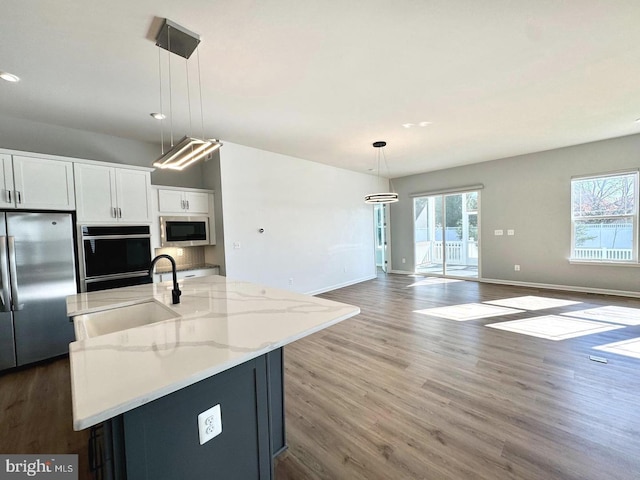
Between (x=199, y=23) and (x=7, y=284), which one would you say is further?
(x=7, y=284)

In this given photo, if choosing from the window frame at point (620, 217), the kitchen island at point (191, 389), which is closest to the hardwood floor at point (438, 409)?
the kitchen island at point (191, 389)

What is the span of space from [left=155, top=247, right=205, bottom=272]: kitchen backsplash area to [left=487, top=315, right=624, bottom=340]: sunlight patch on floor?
4.44m

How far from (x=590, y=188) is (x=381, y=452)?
6.27 meters

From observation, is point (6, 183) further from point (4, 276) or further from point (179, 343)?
point (179, 343)

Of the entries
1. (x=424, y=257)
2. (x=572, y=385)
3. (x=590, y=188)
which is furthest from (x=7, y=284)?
(x=590, y=188)

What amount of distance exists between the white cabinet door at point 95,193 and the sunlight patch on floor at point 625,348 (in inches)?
226

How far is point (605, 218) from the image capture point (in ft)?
16.6

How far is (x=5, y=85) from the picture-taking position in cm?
253

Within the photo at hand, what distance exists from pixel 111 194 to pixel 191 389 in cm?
338

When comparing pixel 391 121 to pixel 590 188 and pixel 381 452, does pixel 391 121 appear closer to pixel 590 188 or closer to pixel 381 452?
pixel 381 452

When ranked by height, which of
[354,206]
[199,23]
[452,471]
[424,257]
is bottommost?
[452,471]

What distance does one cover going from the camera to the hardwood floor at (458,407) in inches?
63.1

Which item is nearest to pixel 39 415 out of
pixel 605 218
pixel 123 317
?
pixel 123 317

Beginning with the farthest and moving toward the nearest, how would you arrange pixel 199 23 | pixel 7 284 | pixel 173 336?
pixel 7 284
pixel 199 23
pixel 173 336
